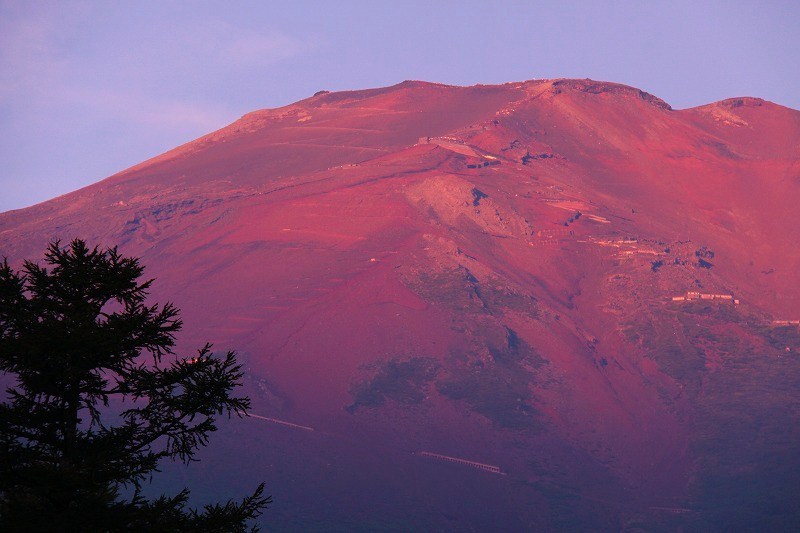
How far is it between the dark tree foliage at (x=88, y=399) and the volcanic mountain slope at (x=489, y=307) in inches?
1299

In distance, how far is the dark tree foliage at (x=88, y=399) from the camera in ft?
26.9

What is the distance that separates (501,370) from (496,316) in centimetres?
479

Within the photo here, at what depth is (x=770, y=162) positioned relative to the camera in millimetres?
83938

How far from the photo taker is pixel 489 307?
5609 centimetres

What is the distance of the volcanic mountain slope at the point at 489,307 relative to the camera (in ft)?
148

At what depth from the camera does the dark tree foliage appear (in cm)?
821

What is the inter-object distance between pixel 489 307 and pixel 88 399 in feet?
158

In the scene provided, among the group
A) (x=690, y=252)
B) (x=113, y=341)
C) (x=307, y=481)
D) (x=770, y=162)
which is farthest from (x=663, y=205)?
(x=113, y=341)

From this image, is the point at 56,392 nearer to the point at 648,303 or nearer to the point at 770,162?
the point at 648,303

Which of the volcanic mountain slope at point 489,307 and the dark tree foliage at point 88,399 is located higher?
the dark tree foliage at point 88,399

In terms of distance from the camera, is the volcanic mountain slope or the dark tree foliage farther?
the volcanic mountain slope

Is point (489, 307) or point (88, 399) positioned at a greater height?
point (88, 399)

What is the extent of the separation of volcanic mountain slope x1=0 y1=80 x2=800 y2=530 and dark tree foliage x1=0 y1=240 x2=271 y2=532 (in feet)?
108

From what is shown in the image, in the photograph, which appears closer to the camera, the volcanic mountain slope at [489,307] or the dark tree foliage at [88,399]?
the dark tree foliage at [88,399]
